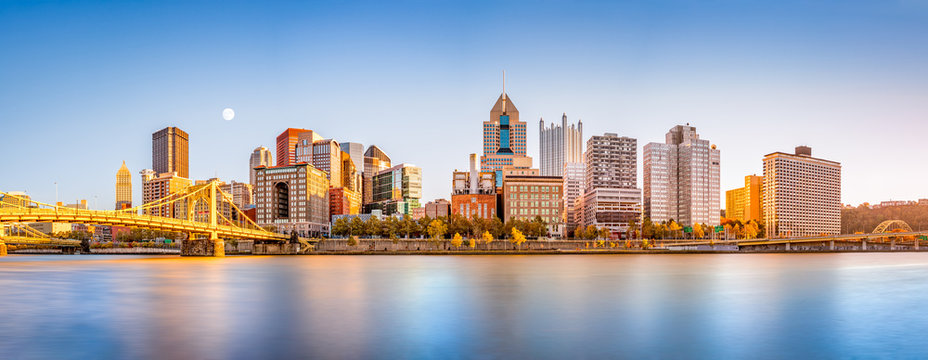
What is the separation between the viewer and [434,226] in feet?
459

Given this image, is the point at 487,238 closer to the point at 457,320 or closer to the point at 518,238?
the point at 518,238

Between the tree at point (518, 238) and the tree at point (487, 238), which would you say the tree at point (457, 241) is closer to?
the tree at point (487, 238)

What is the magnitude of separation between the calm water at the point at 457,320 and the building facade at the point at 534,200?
442 ft

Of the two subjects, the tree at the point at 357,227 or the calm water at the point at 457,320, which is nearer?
the calm water at the point at 457,320

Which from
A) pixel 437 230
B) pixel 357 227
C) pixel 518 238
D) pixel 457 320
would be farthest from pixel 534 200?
pixel 457 320

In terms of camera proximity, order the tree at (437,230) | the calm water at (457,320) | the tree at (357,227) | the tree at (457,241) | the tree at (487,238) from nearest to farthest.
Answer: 1. the calm water at (457,320)
2. the tree at (457,241)
3. the tree at (487,238)
4. the tree at (437,230)
5. the tree at (357,227)

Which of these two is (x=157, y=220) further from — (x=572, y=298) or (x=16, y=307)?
(x=572, y=298)

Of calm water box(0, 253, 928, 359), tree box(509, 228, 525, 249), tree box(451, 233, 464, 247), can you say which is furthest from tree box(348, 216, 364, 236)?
calm water box(0, 253, 928, 359)

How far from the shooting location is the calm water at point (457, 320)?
19547mm

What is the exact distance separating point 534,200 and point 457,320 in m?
157

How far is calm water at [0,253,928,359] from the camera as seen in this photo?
64.1 feet

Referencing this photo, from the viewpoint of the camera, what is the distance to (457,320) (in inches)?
1025

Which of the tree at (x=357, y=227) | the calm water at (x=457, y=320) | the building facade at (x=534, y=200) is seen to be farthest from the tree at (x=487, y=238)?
the calm water at (x=457, y=320)

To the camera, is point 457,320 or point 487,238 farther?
point 487,238
